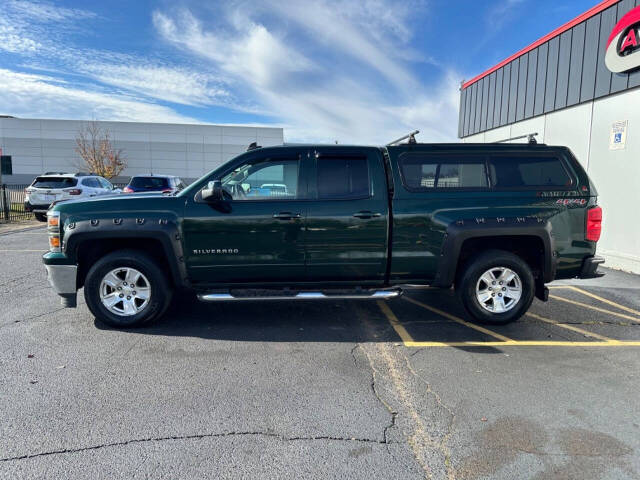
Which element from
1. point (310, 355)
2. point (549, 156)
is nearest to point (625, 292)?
point (549, 156)

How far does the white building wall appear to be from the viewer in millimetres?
8031

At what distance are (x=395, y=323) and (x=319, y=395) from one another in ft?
6.32

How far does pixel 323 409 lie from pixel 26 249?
9652 millimetres

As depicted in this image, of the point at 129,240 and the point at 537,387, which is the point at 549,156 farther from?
the point at 129,240

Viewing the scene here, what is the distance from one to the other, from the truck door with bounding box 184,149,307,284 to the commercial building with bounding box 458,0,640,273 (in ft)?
23.8

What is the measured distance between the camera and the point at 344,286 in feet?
15.8

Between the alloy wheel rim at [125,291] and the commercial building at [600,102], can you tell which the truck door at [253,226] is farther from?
the commercial building at [600,102]

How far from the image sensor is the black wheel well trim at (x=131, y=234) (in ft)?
14.5

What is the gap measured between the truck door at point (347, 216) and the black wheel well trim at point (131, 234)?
56.5 inches

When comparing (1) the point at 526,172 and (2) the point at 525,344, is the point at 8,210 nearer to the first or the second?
(1) the point at 526,172

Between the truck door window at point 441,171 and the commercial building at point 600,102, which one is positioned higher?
the commercial building at point 600,102

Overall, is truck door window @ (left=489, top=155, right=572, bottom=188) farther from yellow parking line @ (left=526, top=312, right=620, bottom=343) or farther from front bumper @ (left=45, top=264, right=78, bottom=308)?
front bumper @ (left=45, top=264, right=78, bottom=308)

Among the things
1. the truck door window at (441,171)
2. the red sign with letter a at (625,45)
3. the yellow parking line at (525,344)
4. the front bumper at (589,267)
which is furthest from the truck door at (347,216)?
the red sign with letter a at (625,45)

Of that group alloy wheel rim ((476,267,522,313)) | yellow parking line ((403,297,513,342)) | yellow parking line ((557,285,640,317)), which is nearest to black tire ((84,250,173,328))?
yellow parking line ((403,297,513,342))
